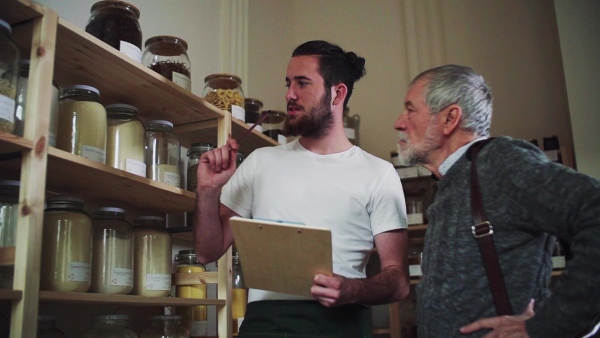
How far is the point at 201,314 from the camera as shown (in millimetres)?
1945

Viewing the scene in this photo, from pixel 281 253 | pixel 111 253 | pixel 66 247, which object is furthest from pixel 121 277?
pixel 281 253

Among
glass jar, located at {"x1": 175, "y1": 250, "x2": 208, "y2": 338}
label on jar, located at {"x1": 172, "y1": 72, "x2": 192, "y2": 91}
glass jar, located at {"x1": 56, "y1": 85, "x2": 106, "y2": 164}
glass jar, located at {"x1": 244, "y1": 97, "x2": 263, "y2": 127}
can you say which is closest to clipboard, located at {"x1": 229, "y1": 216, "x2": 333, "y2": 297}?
glass jar, located at {"x1": 56, "y1": 85, "x2": 106, "y2": 164}

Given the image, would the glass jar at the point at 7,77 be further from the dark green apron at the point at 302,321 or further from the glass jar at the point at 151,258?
the dark green apron at the point at 302,321

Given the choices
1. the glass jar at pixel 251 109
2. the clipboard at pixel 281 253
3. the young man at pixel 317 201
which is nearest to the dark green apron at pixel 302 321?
the young man at pixel 317 201

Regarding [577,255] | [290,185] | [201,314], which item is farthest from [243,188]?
[577,255]

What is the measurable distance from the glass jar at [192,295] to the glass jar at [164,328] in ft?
0.45

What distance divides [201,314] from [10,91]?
3.39 ft

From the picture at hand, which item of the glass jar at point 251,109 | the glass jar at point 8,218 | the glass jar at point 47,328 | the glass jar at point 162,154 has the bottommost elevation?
the glass jar at point 47,328

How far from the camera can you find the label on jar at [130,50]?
→ 5.02 ft

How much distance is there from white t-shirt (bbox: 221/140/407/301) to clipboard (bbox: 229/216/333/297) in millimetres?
218

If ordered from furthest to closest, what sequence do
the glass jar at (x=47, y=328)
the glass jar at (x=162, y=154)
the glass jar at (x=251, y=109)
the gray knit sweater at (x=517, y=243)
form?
the glass jar at (x=251, y=109) < the glass jar at (x=162, y=154) < the glass jar at (x=47, y=328) < the gray knit sweater at (x=517, y=243)

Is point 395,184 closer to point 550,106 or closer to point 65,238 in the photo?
point 65,238

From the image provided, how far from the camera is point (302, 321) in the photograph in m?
1.43

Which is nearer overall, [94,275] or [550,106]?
[94,275]
